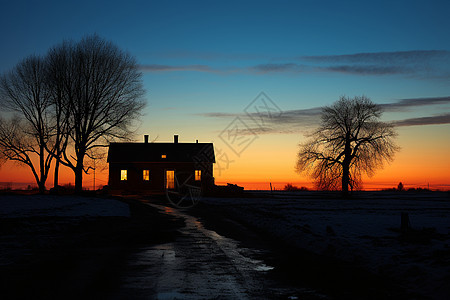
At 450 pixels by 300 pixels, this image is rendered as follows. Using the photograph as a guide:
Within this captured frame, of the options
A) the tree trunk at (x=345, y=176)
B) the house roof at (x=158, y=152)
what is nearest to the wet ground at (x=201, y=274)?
the tree trunk at (x=345, y=176)

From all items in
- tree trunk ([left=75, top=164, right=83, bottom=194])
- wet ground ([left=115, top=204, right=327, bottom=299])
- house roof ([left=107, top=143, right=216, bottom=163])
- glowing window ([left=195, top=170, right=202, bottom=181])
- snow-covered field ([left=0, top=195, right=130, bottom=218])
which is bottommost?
wet ground ([left=115, top=204, right=327, bottom=299])

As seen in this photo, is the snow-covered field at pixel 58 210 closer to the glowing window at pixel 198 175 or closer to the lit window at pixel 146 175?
the lit window at pixel 146 175

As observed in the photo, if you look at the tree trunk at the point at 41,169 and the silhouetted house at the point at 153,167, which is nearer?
the tree trunk at the point at 41,169

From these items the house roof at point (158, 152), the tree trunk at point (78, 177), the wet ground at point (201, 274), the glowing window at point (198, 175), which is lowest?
the wet ground at point (201, 274)

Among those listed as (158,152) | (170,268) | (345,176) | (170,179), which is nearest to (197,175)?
(170,179)

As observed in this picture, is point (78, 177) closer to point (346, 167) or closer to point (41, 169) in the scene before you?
point (41, 169)

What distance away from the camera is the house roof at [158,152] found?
64562 millimetres

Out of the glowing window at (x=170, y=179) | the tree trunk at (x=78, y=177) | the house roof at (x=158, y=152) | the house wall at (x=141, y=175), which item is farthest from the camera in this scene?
the house roof at (x=158, y=152)

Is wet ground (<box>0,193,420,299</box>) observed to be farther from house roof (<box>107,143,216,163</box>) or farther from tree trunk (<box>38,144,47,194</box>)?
house roof (<box>107,143,216,163</box>)

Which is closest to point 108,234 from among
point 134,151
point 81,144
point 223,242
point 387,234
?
point 223,242

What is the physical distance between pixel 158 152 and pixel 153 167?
2718 mm

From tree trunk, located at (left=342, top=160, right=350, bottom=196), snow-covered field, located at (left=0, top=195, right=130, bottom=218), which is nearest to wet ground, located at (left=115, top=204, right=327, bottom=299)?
snow-covered field, located at (left=0, top=195, right=130, bottom=218)

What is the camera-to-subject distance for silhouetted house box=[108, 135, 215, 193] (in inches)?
2493

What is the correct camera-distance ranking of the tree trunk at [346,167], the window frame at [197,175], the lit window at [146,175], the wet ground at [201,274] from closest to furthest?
the wet ground at [201,274] → the tree trunk at [346,167] → the lit window at [146,175] → the window frame at [197,175]
